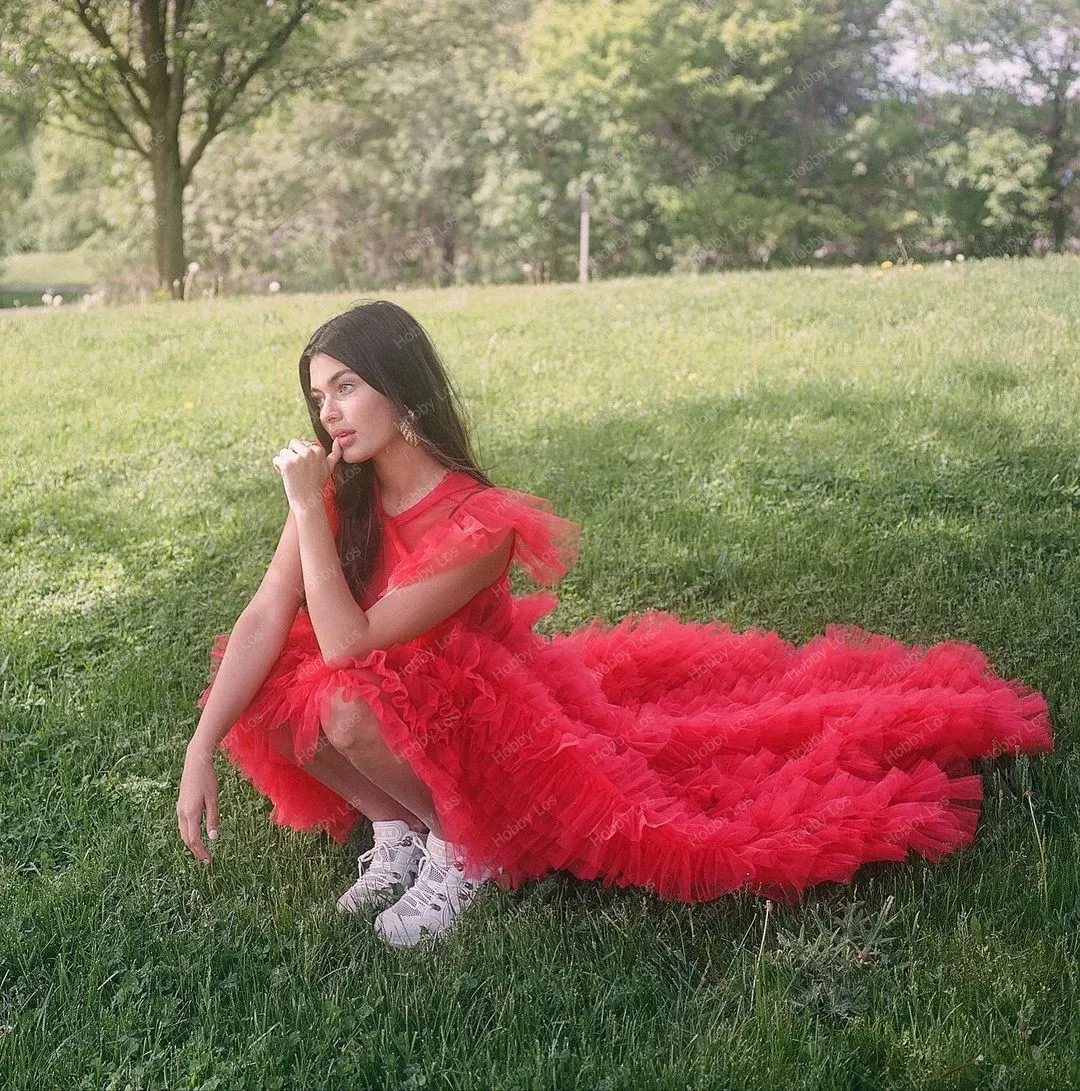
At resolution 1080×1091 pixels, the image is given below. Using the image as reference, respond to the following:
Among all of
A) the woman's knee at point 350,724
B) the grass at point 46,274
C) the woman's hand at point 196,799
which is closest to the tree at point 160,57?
the woman's hand at point 196,799

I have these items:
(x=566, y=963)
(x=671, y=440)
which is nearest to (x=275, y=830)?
(x=566, y=963)

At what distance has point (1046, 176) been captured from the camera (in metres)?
24.2

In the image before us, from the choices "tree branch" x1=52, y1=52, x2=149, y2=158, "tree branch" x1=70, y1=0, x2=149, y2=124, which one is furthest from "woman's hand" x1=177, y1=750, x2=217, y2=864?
"tree branch" x1=52, y1=52, x2=149, y2=158

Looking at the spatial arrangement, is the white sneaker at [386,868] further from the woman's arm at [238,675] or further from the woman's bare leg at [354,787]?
the woman's arm at [238,675]

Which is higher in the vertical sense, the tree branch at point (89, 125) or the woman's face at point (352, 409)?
the tree branch at point (89, 125)

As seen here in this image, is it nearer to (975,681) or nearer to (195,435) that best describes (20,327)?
(195,435)

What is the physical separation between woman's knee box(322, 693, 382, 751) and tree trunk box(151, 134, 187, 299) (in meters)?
15.2

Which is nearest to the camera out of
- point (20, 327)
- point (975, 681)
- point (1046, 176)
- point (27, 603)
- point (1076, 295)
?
point (975, 681)

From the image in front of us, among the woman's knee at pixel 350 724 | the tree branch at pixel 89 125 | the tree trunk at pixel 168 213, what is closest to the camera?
the woman's knee at pixel 350 724

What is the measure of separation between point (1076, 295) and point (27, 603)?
23.3 ft

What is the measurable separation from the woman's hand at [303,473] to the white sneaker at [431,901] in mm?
840

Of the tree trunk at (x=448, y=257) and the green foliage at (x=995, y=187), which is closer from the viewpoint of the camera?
the green foliage at (x=995, y=187)

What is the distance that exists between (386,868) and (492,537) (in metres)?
0.83

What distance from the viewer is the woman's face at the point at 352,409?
294cm
